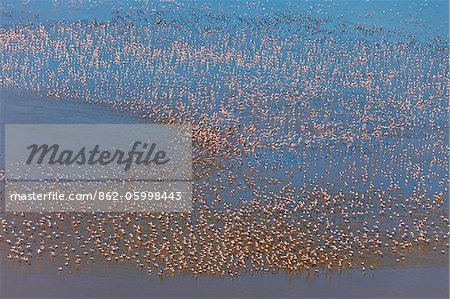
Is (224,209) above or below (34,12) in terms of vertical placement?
below

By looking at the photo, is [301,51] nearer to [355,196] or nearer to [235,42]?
[235,42]

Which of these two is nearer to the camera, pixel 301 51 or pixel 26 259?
pixel 26 259

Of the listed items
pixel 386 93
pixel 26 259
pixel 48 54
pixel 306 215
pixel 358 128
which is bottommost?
pixel 26 259

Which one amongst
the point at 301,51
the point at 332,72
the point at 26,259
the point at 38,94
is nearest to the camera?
the point at 26,259

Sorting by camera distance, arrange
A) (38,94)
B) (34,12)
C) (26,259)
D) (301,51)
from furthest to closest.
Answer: (34,12) → (301,51) → (38,94) → (26,259)

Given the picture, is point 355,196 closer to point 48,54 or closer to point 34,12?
point 48,54

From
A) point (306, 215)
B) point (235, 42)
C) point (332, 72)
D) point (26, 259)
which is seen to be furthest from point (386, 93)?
point (26, 259)

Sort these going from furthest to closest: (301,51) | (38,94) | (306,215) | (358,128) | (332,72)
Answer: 1. (301,51)
2. (332,72)
3. (38,94)
4. (358,128)
5. (306,215)

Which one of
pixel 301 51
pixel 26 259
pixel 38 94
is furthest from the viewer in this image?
pixel 301 51

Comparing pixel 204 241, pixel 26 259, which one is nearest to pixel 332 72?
pixel 204 241

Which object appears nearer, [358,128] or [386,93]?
[358,128]
